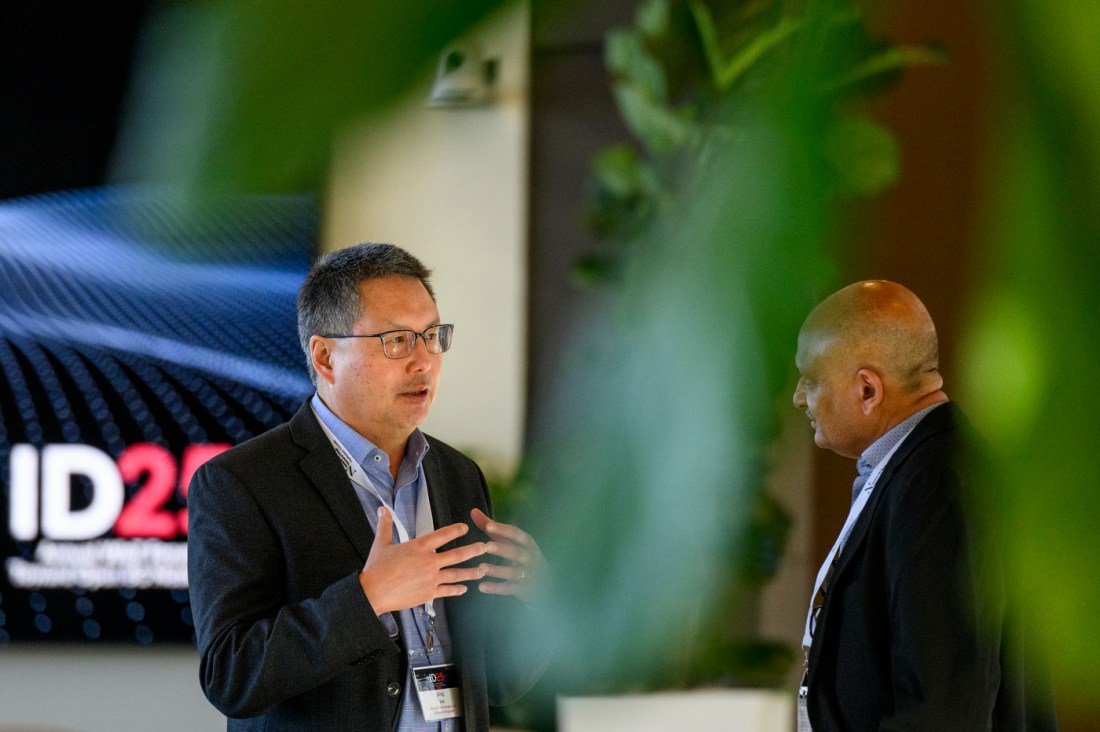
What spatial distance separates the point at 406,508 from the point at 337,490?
0.17m

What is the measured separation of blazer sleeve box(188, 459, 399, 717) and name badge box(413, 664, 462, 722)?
0.33 ft

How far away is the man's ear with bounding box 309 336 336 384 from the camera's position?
1933 mm

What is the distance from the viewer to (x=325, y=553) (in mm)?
1760

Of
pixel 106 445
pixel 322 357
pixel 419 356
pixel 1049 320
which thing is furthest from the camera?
pixel 106 445

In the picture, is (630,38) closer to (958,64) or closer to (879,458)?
(958,64)

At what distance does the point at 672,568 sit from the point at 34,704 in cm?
360

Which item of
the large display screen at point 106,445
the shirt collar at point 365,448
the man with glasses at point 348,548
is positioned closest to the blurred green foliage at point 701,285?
the man with glasses at point 348,548

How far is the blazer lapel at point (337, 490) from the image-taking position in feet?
5.84

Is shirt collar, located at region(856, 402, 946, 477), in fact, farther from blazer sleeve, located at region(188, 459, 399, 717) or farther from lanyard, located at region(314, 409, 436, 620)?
blazer sleeve, located at region(188, 459, 399, 717)

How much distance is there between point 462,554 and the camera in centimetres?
139

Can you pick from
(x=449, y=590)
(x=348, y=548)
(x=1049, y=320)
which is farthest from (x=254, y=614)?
(x=1049, y=320)

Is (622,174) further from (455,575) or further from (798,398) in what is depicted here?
(455,575)

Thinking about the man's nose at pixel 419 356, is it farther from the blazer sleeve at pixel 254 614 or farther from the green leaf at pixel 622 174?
the green leaf at pixel 622 174

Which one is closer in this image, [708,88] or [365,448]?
[708,88]
